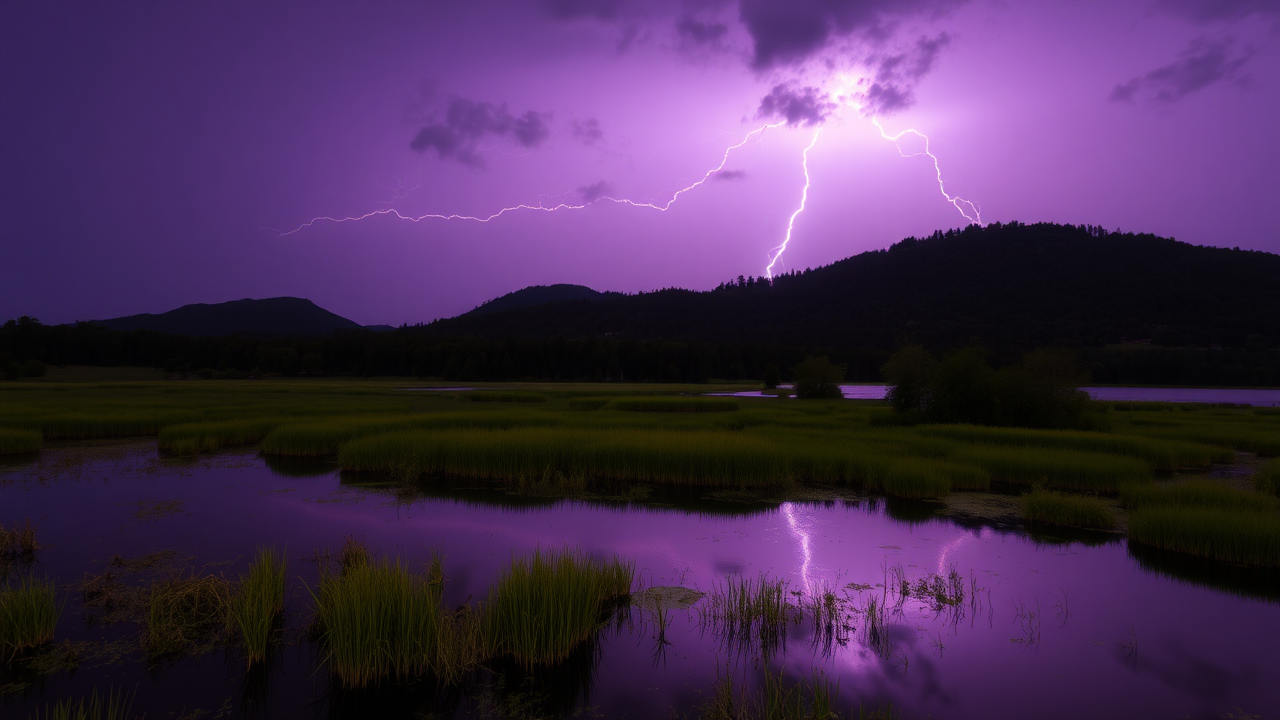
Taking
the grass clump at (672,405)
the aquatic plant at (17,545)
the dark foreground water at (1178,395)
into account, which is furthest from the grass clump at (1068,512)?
the dark foreground water at (1178,395)

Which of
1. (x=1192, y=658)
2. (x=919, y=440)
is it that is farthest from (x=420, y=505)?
(x=919, y=440)

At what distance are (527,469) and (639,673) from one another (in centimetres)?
1241

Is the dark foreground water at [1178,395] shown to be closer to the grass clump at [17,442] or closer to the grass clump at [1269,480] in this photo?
the grass clump at [1269,480]

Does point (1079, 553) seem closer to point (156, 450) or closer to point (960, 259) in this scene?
point (156, 450)

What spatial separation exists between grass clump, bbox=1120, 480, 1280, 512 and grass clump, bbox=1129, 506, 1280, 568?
614 millimetres

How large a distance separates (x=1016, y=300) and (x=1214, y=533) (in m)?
158

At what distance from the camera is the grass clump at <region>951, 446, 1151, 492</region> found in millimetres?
17359

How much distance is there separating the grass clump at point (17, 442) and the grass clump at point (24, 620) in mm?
20522

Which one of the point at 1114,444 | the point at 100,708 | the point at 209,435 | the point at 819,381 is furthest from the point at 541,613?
the point at 819,381

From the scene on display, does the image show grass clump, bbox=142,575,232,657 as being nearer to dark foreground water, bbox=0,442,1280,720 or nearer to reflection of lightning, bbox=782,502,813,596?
dark foreground water, bbox=0,442,1280,720

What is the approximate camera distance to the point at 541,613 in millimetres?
7195

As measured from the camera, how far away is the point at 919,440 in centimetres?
2377

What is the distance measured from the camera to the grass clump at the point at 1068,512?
543 inches

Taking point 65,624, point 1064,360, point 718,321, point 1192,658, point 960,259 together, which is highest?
point 960,259
